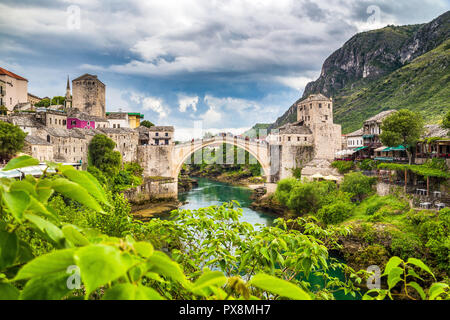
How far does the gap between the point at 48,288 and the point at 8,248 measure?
0.17 metres

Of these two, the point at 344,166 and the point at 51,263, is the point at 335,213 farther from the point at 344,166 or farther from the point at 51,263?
the point at 51,263

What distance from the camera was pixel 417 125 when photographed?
64.2ft

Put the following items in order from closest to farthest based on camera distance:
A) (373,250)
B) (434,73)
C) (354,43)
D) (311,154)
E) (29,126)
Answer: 1. (373,250)
2. (29,126)
3. (311,154)
4. (434,73)
5. (354,43)

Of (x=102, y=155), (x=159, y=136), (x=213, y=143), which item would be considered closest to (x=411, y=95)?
(x=213, y=143)

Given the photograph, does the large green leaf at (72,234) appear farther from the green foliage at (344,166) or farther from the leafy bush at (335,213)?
the green foliage at (344,166)

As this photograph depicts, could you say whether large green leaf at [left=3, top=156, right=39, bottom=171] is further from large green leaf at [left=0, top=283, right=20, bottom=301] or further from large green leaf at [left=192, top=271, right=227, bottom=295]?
large green leaf at [left=192, top=271, right=227, bottom=295]

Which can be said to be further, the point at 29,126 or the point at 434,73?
the point at 434,73

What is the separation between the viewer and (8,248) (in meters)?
0.73

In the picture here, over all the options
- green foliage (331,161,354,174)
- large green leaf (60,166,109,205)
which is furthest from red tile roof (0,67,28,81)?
large green leaf (60,166,109,205)
